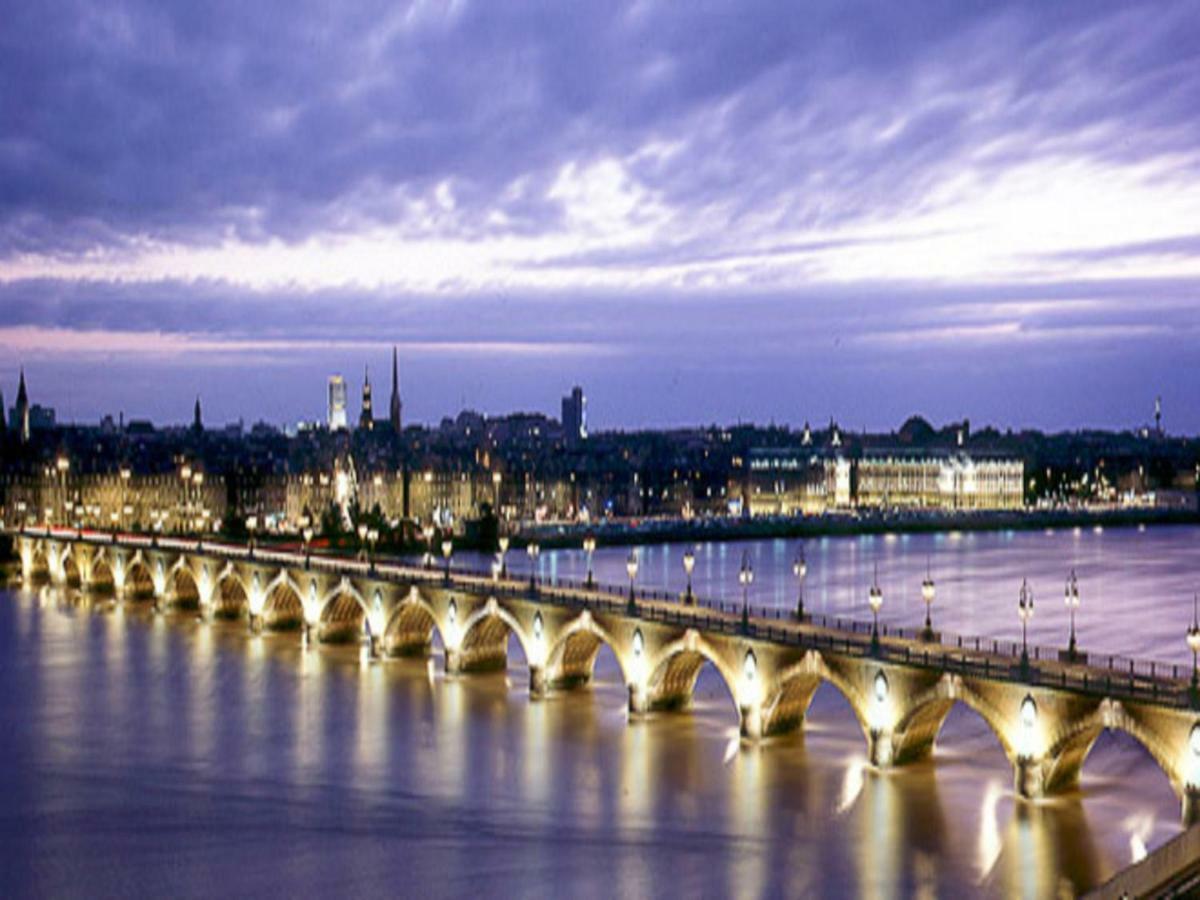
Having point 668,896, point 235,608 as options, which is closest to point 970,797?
point 668,896

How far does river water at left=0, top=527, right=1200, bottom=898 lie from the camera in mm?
32000

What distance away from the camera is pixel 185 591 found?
Answer: 7581cm

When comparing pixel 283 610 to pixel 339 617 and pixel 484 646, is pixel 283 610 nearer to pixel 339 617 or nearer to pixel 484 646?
pixel 339 617

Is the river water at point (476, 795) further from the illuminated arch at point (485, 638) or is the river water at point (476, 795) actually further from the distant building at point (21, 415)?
the distant building at point (21, 415)

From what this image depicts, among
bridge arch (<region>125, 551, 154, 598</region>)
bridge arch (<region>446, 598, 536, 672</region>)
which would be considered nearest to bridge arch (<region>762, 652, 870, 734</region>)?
bridge arch (<region>446, 598, 536, 672</region>)

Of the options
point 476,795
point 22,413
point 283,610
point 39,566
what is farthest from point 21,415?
point 476,795

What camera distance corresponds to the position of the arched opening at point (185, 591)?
247ft

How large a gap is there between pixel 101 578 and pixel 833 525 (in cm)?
8269

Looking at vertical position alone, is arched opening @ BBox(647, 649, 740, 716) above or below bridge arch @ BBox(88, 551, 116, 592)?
below

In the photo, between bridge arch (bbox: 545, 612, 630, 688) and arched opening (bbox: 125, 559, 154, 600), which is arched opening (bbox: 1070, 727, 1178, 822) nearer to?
bridge arch (bbox: 545, 612, 630, 688)

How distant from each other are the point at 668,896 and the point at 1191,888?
1181cm

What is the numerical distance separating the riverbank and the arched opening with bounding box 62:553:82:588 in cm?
4527

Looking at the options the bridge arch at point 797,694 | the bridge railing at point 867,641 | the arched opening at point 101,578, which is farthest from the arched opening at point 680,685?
the arched opening at point 101,578

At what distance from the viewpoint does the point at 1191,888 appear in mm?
21625
